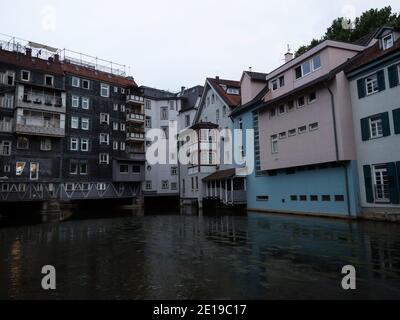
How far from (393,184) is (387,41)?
31.0 feet

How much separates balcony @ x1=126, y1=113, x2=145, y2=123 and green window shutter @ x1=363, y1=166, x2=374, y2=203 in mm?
37780

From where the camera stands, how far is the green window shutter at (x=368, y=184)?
21312 mm

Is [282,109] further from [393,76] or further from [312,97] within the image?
[393,76]

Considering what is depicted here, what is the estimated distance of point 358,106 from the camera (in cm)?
2270

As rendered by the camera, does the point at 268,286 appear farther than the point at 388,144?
No

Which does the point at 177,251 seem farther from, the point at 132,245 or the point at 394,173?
the point at 394,173

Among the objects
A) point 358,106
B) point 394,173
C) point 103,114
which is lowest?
point 394,173

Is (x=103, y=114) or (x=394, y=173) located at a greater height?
(x=103, y=114)

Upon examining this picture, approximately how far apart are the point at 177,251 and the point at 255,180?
859 inches

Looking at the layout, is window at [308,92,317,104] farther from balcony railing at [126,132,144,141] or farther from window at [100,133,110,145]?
window at [100,133,110,145]

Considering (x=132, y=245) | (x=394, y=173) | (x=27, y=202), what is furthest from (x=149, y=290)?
(x=27, y=202)

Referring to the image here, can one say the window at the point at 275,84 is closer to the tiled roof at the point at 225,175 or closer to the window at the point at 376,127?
the tiled roof at the point at 225,175

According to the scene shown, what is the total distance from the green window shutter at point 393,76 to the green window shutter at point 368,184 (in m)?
5.35
